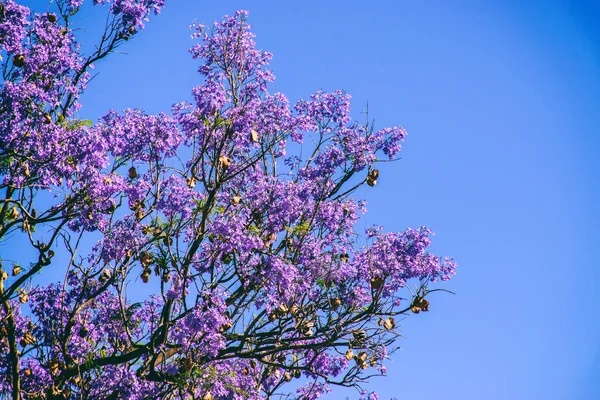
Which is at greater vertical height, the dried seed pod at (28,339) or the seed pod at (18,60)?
the seed pod at (18,60)

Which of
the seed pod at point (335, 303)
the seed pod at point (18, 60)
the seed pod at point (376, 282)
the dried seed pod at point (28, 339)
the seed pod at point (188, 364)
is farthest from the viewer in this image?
the dried seed pod at point (28, 339)

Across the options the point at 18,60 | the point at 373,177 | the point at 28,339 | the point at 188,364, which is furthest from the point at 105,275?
the point at 373,177

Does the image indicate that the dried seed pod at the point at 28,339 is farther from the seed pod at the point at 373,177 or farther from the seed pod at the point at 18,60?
the seed pod at the point at 373,177

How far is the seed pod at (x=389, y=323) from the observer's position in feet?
44.7

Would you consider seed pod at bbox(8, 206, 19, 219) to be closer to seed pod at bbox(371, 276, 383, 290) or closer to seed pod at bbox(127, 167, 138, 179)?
seed pod at bbox(127, 167, 138, 179)

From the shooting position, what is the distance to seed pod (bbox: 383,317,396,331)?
536 inches

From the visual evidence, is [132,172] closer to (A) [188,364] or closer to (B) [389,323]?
(A) [188,364]

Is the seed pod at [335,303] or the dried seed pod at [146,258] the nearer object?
the dried seed pod at [146,258]

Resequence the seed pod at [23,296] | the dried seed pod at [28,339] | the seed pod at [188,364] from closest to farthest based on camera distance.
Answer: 1. the seed pod at [188,364]
2. the seed pod at [23,296]
3. the dried seed pod at [28,339]

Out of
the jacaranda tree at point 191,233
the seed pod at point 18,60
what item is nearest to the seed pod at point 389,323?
the jacaranda tree at point 191,233

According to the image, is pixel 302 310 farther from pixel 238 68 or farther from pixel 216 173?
pixel 238 68

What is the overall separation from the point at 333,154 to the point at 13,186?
6603 mm

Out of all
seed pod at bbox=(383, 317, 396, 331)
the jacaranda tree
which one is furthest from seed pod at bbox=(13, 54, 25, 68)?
seed pod at bbox=(383, 317, 396, 331)

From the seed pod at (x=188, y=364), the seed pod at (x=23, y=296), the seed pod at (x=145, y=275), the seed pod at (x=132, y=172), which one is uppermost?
the seed pod at (x=132, y=172)
